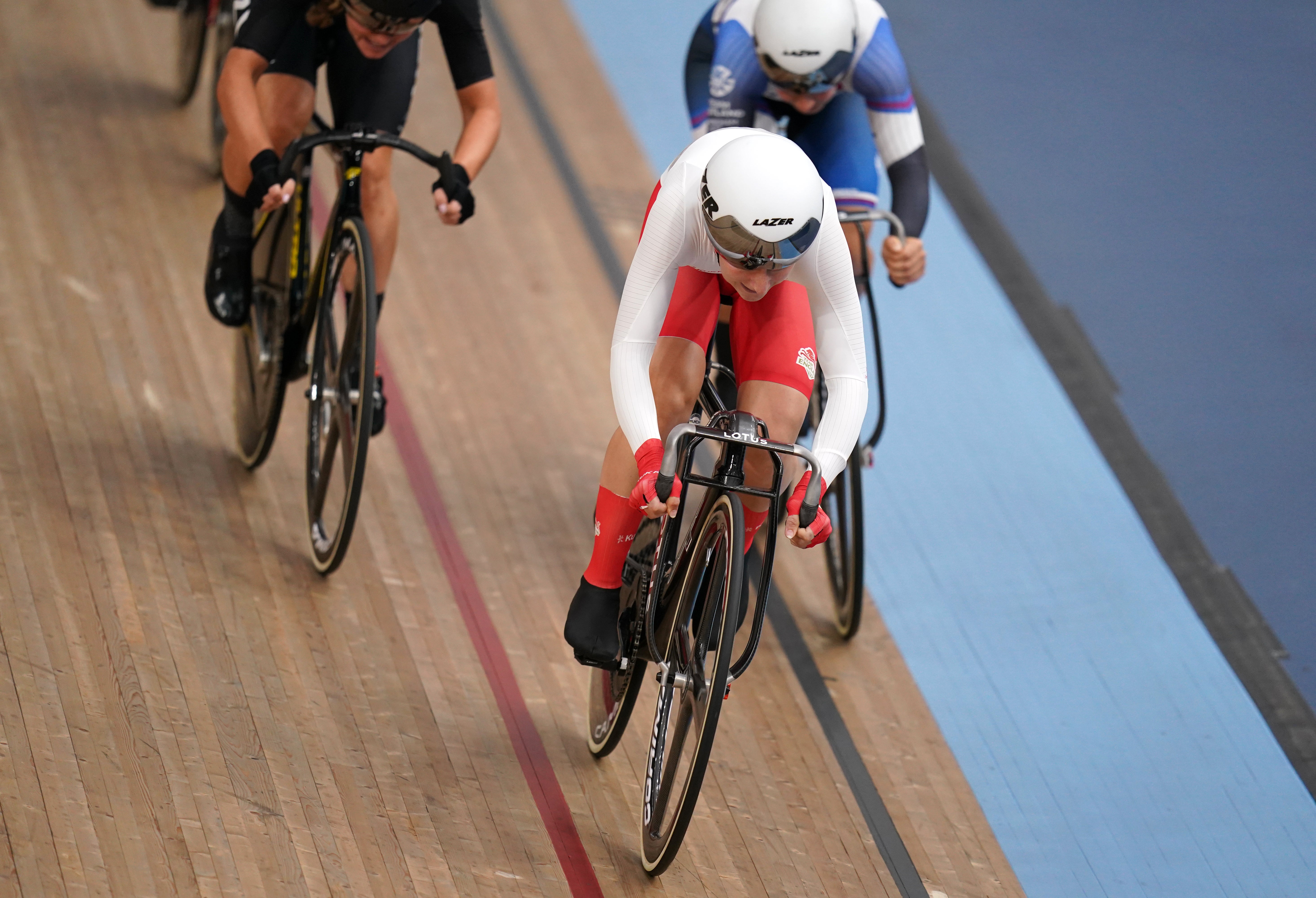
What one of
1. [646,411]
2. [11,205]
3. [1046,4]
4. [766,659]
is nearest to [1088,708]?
[766,659]

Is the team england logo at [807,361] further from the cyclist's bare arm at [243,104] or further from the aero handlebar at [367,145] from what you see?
the cyclist's bare arm at [243,104]

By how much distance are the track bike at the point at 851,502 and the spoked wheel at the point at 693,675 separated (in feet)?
2.07

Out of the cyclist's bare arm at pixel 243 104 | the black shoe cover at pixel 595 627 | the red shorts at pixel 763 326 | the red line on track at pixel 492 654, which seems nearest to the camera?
the red shorts at pixel 763 326

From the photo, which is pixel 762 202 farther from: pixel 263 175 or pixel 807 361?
pixel 263 175

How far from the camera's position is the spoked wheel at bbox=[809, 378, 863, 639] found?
3123mm

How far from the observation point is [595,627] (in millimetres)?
2551

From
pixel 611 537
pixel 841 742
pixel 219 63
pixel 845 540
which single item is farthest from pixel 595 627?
pixel 219 63

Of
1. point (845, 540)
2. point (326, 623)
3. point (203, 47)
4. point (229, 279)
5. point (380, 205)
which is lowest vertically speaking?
point (326, 623)

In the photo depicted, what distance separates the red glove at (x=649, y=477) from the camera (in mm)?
2174

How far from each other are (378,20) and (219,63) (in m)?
2.01

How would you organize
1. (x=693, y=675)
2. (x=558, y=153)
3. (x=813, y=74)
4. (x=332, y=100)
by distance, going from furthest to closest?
(x=558, y=153) < (x=332, y=100) < (x=813, y=74) < (x=693, y=675)

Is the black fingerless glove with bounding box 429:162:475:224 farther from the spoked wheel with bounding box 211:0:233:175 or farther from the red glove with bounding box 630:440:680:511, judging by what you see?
the spoked wheel with bounding box 211:0:233:175

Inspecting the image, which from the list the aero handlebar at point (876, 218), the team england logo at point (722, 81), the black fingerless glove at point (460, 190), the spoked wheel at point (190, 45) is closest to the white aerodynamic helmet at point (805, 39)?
the team england logo at point (722, 81)

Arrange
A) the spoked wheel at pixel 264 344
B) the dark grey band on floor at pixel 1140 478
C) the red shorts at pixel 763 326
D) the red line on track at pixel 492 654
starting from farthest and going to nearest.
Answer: the dark grey band on floor at pixel 1140 478
the spoked wheel at pixel 264 344
the red line on track at pixel 492 654
the red shorts at pixel 763 326
